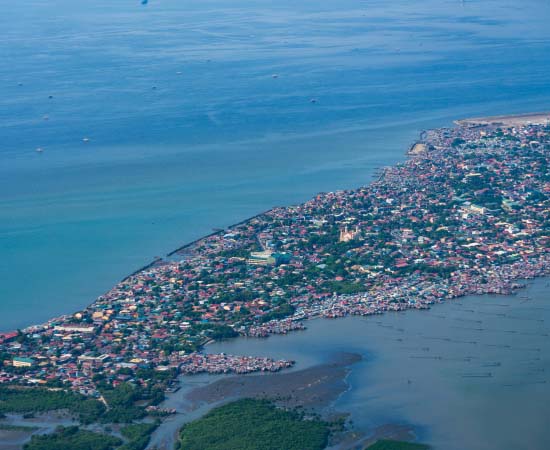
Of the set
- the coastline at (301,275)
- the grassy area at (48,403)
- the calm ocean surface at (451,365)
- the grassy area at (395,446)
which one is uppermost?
the coastline at (301,275)

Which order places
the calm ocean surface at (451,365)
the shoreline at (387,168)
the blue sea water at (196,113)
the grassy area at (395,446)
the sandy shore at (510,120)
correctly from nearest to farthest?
the grassy area at (395,446), the calm ocean surface at (451,365), the shoreline at (387,168), the blue sea water at (196,113), the sandy shore at (510,120)

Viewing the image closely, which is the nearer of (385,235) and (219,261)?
(219,261)

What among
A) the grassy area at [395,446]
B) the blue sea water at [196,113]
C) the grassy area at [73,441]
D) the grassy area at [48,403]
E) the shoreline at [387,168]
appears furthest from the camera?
the blue sea water at [196,113]

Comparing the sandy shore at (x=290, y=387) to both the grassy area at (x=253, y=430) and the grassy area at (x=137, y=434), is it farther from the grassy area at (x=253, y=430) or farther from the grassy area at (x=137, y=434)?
the grassy area at (x=137, y=434)

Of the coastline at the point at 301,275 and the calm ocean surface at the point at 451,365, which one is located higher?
the coastline at the point at 301,275

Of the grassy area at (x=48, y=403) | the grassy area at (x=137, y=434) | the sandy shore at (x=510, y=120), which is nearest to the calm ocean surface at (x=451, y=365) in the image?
the grassy area at (x=137, y=434)

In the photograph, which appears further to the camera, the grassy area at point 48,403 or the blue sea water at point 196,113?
the blue sea water at point 196,113

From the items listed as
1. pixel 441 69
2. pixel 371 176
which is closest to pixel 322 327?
pixel 371 176

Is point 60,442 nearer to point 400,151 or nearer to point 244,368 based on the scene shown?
point 244,368
